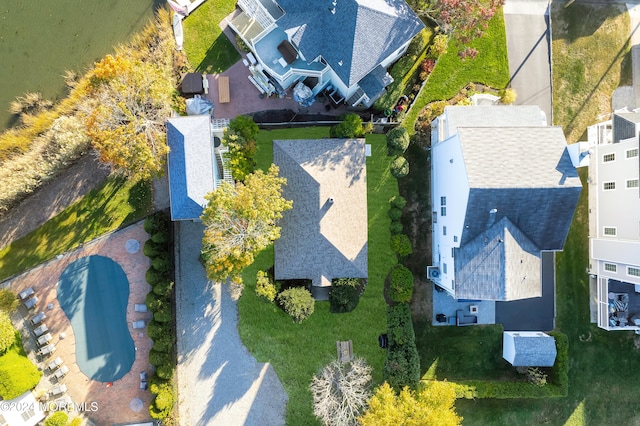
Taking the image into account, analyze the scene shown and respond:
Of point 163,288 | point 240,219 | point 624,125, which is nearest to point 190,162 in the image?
point 240,219

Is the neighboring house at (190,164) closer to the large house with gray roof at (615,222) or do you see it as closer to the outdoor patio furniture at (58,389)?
the outdoor patio furniture at (58,389)

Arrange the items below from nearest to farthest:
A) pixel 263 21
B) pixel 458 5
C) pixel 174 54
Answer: pixel 458 5 → pixel 263 21 → pixel 174 54

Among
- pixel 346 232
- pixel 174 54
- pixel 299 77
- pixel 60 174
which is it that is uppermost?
pixel 174 54

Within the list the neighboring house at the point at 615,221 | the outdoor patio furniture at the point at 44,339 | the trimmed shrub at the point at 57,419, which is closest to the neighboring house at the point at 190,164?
the outdoor patio furniture at the point at 44,339

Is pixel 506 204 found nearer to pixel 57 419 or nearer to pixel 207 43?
pixel 207 43

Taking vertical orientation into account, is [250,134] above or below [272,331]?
above

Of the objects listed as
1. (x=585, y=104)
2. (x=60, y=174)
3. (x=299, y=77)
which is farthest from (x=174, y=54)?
(x=585, y=104)

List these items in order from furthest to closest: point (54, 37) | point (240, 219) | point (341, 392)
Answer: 1. point (54, 37)
2. point (341, 392)
3. point (240, 219)

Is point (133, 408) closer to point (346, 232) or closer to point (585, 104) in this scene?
point (346, 232)
